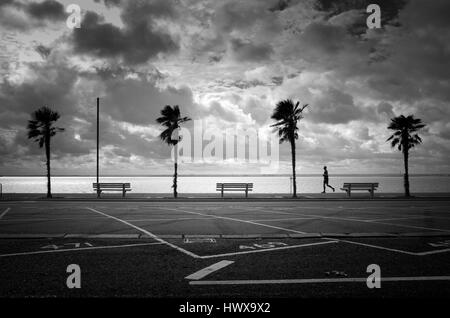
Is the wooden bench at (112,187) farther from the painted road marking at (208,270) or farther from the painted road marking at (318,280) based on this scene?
the painted road marking at (318,280)

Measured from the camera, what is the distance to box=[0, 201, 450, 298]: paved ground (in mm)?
4719

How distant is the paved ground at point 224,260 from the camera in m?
4.72

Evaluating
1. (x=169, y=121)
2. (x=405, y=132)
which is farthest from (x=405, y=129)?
(x=169, y=121)

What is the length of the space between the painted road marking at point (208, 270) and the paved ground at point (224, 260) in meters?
0.03

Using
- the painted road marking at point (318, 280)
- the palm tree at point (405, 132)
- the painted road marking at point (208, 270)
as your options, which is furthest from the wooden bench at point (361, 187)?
the painted road marking at point (208, 270)

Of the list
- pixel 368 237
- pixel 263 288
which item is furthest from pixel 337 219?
pixel 263 288

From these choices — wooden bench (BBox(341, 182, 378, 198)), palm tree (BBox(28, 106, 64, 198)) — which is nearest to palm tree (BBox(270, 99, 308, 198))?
wooden bench (BBox(341, 182, 378, 198))

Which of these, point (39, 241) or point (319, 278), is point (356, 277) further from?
point (39, 241)

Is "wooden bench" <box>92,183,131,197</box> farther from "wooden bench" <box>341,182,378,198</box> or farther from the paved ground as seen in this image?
"wooden bench" <box>341,182,378,198</box>

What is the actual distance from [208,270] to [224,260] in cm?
71

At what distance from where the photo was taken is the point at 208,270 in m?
5.66

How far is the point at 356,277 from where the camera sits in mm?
5277
